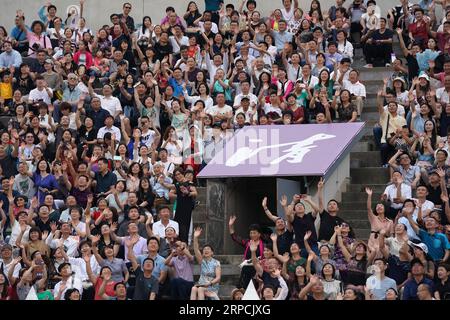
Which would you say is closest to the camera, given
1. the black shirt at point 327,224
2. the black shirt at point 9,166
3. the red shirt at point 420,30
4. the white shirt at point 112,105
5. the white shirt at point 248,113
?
the black shirt at point 327,224

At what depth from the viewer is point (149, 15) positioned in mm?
36281

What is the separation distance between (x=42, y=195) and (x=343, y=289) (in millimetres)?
7031

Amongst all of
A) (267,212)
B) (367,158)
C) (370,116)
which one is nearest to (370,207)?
→ (267,212)

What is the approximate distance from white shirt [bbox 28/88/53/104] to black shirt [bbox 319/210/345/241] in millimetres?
7872

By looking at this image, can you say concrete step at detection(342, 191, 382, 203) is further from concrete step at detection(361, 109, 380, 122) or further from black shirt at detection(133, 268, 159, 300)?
→ black shirt at detection(133, 268, 159, 300)

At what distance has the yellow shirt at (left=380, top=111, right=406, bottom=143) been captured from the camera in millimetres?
28263

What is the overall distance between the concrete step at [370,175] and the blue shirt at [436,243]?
2996mm

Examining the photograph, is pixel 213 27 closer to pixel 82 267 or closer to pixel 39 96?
pixel 39 96

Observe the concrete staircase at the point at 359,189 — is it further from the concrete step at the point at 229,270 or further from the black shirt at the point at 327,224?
the black shirt at the point at 327,224

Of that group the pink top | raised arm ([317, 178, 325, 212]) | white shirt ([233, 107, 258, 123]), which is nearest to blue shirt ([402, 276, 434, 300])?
raised arm ([317, 178, 325, 212])

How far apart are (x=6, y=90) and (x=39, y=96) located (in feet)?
3.80

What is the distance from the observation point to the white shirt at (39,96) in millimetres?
31609

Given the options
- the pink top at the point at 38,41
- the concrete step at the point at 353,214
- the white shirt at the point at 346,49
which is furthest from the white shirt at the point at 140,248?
the pink top at the point at 38,41

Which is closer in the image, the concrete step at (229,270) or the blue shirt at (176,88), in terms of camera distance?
the concrete step at (229,270)
